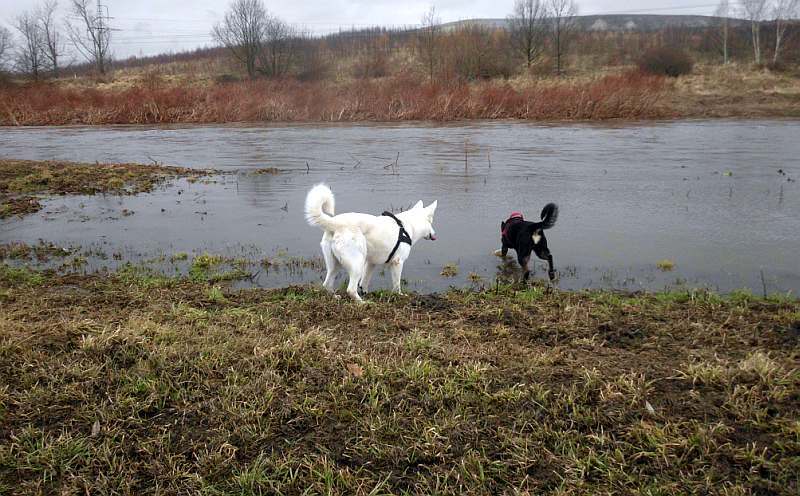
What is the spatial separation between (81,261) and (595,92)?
29.7m

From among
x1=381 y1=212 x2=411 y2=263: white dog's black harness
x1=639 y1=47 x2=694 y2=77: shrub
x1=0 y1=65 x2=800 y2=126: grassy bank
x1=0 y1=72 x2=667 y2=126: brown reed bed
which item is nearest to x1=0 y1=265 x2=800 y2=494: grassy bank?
x1=381 y1=212 x2=411 y2=263: white dog's black harness

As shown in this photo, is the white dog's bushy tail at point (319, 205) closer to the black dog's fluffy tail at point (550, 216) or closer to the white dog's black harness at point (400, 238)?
the white dog's black harness at point (400, 238)

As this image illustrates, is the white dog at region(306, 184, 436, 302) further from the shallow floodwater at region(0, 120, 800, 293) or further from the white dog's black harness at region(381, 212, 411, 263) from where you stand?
the shallow floodwater at region(0, 120, 800, 293)

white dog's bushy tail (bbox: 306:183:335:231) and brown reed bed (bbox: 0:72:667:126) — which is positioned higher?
brown reed bed (bbox: 0:72:667:126)

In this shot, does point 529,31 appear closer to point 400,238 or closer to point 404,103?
point 404,103

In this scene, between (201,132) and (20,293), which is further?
(201,132)

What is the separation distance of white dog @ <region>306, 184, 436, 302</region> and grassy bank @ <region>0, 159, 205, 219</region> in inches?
289

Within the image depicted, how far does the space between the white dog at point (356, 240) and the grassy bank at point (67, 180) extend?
734cm

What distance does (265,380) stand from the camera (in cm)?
362

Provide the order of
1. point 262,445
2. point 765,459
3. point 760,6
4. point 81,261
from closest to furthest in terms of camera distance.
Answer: point 765,459 < point 262,445 < point 81,261 < point 760,6

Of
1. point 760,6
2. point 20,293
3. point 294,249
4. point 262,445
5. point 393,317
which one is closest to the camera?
point 262,445

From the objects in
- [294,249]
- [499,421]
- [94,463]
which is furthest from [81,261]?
[499,421]

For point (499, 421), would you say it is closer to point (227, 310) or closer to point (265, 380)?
point (265, 380)

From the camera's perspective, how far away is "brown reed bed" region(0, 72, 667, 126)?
3162 cm
